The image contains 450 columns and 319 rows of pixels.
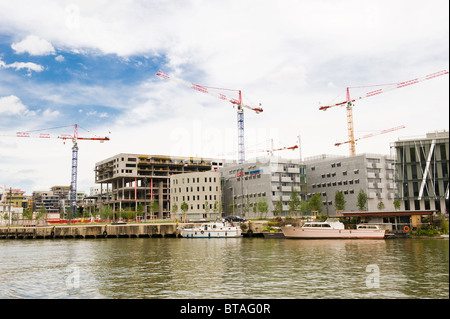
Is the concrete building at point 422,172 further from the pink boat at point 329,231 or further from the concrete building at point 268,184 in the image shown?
the concrete building at point 268,184

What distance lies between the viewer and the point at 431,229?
82.6 meters

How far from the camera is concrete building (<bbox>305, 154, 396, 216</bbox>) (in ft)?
455

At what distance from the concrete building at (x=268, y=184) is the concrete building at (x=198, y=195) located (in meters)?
8.42

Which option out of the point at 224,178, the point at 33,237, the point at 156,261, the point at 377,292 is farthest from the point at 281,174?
the point at 377,292

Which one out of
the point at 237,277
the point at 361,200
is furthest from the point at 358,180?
the point at 237,277

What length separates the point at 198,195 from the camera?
168375mm

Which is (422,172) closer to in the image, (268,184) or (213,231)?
(213,231)

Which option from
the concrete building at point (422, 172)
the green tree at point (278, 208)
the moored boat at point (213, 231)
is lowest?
the moored boat at point (213, 231)

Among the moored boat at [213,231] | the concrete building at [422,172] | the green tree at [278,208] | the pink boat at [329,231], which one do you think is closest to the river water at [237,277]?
the pink boat at [329,231]

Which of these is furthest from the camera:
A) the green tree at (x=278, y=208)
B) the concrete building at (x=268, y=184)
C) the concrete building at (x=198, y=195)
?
the concrete building at (x=198, y=195)

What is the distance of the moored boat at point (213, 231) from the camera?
337 feet

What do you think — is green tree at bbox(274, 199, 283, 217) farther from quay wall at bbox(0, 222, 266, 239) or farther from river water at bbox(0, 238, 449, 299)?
river water at bbox(0, 238, 449, 299)
